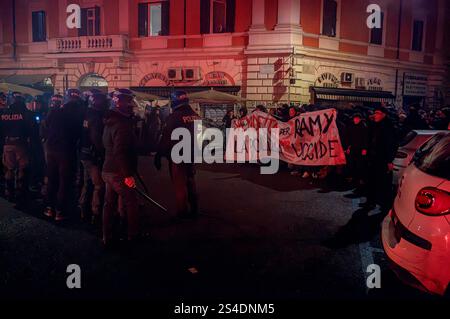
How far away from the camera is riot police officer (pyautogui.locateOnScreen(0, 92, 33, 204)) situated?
25.1 ft

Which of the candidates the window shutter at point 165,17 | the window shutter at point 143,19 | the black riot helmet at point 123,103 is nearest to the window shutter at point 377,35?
the window shutter at point 165,17

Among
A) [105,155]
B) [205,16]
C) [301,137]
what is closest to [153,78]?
[205,16]

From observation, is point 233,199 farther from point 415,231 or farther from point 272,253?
point 415,231

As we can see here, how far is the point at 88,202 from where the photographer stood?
6.74 m

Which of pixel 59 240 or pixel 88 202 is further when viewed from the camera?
→ pixel 88 202

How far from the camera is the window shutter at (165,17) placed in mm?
20984

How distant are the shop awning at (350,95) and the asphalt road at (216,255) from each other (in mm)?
12100

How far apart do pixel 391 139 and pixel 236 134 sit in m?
5.38

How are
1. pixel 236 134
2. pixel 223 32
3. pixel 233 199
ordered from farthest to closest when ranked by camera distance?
pixel 223 32
pixel 236 134
pixel 233 199

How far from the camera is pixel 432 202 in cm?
334

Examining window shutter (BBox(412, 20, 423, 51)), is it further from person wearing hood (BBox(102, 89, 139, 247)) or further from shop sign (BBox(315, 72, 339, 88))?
person wearing hood (BBox(102, 89, 139, 247))

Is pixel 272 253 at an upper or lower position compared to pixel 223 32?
lower

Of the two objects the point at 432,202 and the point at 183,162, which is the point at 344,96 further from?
the point at 432,202

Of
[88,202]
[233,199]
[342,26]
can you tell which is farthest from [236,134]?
[342,26]
